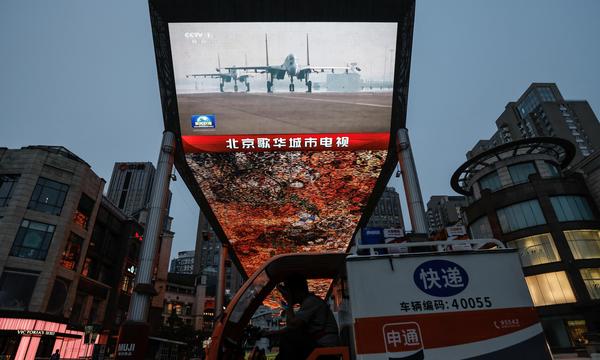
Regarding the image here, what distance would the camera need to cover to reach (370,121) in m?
16.5

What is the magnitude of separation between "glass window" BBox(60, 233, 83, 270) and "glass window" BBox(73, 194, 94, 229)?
1387 mm

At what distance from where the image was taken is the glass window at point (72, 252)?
2584 centimetres

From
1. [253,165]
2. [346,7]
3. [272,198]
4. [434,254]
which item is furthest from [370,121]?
[434,254]

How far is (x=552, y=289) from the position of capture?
2602cm

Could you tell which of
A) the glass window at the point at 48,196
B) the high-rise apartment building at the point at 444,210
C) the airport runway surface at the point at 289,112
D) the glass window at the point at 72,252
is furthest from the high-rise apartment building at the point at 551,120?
the glass window at the point at 48,196

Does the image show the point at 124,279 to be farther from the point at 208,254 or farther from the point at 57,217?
the point at 208,254

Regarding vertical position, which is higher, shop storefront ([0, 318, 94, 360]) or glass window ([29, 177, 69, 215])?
glass window ([29, 177, 69, 215])

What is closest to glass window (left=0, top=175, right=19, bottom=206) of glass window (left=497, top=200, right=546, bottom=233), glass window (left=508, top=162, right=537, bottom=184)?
glass window (left=497, top=200, right=546, bottom=233)

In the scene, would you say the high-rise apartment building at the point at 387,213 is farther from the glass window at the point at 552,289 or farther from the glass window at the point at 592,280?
the glass window at the point at 592,280

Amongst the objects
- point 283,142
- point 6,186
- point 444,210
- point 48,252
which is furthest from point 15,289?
point 444,210

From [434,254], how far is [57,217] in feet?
97.4

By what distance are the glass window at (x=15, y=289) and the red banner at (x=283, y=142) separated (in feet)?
54.3

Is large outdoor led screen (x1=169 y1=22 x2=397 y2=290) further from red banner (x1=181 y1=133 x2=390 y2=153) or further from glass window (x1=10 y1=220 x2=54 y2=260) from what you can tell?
glass window (x1=10 y1=220 x2=54 y2=260)

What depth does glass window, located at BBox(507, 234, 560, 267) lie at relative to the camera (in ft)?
87.9
